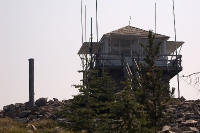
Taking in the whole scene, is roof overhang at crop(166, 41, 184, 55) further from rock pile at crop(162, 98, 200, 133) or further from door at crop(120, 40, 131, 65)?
rock pile at crop(162, 98, 200, 133)

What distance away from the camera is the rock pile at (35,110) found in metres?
25.7

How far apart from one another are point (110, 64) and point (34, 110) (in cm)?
688

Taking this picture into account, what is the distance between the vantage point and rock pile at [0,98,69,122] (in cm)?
2573

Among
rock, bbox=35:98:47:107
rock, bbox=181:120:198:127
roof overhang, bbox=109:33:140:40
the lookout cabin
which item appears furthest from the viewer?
roof overhang, bbox=109:33:140:40

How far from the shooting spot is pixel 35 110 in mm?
27406

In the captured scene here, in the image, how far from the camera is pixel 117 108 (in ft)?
48.5

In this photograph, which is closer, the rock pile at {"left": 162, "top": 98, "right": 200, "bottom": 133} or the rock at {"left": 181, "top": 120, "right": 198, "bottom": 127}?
the rock pile at {"left": 162, "top": 98, "right": 200, "bottom": 133}

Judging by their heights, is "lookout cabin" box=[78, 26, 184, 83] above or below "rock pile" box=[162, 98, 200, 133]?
above

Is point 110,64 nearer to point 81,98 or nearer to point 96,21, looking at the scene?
point 96,21

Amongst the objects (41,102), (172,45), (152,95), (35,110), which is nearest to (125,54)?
(172,45)

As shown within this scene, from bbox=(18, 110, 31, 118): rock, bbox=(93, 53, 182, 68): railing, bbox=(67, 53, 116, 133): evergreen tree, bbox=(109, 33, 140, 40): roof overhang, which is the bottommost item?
bbox=(18, 110, 31, 118): rock

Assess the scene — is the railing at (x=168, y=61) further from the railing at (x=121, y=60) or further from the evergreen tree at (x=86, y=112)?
the evergreen tree at (x=86, y=112)

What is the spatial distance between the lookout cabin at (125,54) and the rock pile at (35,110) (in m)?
3.97

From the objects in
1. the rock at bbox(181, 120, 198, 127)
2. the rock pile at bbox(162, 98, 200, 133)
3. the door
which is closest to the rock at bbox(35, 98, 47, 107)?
the door
